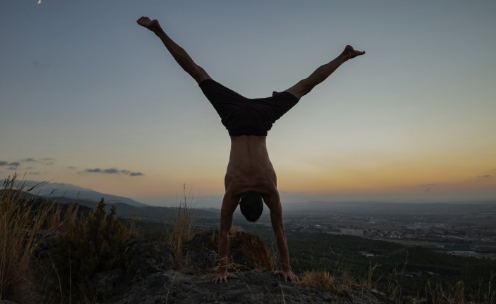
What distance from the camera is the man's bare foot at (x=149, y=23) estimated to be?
3472mm

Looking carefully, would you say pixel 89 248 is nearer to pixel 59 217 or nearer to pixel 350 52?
pixel 59 217

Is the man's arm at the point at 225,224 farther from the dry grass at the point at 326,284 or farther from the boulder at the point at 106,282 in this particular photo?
the boulder at the point at 106,282

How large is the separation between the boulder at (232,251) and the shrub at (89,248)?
4.67 ft

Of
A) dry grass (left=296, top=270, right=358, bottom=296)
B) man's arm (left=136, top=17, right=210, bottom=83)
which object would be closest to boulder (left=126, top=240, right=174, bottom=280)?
dry grass (left=296, top=270, right=358, bottom=296)

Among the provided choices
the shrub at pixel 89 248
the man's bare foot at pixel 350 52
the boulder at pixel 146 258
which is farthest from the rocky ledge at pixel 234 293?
the man's bare foot at pixel 350 52

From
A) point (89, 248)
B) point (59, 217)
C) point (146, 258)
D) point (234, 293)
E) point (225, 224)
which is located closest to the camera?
point (234, 293)

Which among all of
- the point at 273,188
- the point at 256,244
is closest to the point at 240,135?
the point at 273,188

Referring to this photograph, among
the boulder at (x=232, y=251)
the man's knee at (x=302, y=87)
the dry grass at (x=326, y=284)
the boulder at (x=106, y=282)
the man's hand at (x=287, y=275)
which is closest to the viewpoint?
the dry grass at (x=326, y=284)

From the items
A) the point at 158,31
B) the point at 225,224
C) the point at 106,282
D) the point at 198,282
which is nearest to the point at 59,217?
the point at 106,282

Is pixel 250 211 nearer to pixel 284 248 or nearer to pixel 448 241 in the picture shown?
pixel 284 248

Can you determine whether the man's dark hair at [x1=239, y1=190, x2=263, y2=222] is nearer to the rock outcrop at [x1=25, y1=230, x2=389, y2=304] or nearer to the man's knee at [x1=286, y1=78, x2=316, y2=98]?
the rock outcrop at [x1=25, y1=230, x2=389, y2=304]

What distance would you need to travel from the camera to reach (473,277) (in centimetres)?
1452

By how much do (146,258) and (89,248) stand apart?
39.2 inches

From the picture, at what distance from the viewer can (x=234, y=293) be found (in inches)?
108
